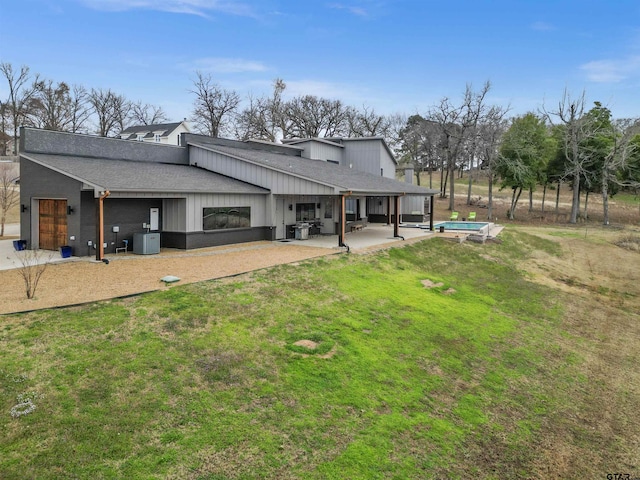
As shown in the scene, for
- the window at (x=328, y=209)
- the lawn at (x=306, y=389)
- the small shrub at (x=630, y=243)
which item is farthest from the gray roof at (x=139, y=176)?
the small shrub at (x=630, y=243)

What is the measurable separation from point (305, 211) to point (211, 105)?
1316 inches

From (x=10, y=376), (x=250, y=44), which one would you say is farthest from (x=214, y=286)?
(x=250, y=44)

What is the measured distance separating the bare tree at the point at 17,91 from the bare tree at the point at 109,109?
7.57 meters

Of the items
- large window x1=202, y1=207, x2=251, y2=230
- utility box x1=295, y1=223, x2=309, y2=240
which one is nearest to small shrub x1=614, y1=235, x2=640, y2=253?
utility box x1=295, y1=223, x2=309, y2=240

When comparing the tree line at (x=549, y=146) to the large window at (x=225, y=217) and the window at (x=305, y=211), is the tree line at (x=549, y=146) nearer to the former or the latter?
the window at (x=305, y=211)

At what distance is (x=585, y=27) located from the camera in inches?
1085

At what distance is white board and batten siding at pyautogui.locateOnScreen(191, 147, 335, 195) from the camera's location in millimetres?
16766

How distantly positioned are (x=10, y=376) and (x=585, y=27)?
35.3 metres

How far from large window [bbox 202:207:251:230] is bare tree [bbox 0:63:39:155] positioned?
38584 mm

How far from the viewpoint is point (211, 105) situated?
47969mm

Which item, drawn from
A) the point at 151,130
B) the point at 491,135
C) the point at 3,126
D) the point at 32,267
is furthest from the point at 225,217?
the point at 3,126

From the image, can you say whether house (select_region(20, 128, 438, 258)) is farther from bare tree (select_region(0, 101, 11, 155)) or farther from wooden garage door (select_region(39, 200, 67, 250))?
bare tree (select_region(0, 101, 11, 155))

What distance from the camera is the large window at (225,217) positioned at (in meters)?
16.0

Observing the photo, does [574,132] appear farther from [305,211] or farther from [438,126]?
[305,211]
